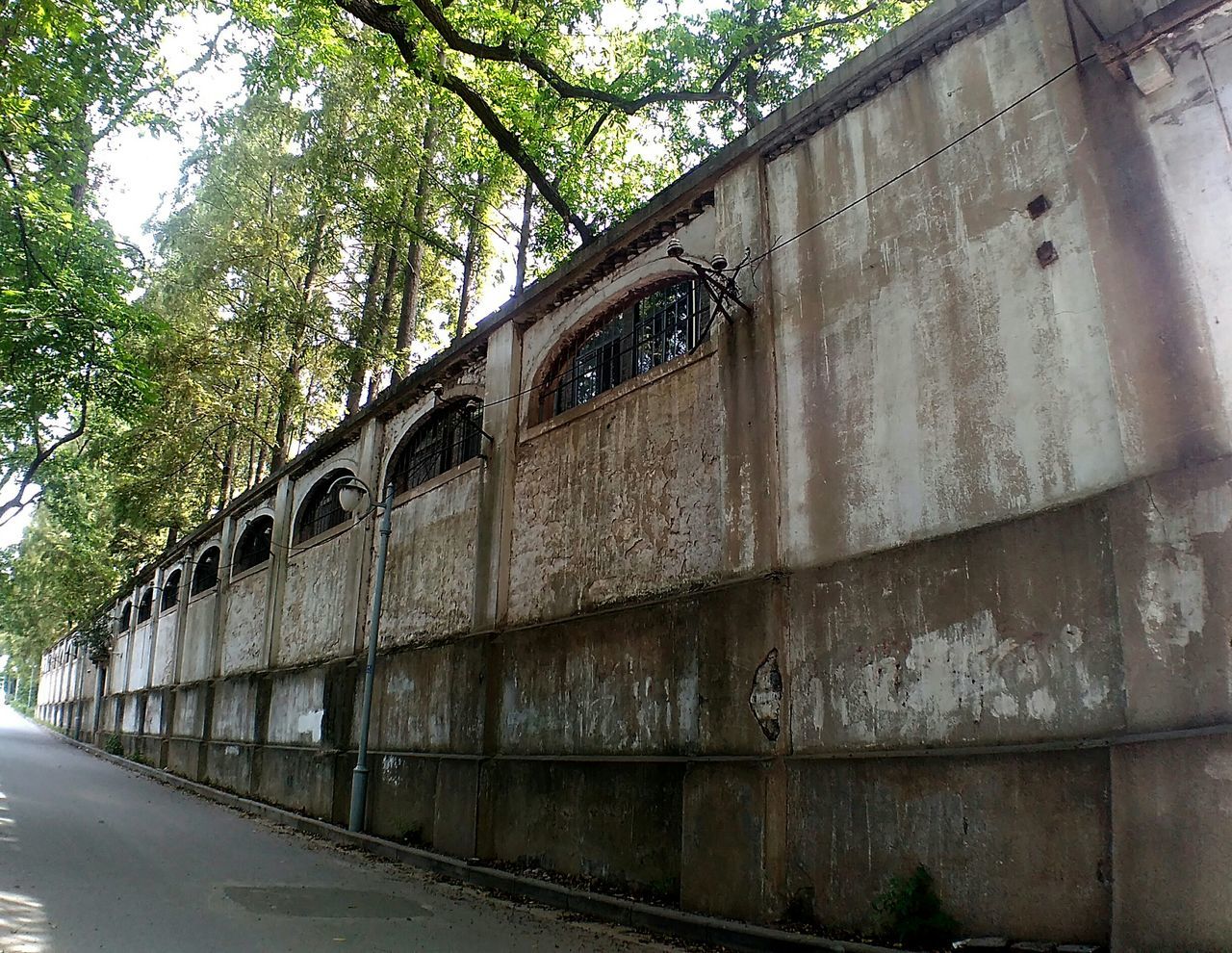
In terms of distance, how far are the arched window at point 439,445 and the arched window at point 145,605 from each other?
64.4ft

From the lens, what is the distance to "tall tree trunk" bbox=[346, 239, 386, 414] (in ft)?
64.2

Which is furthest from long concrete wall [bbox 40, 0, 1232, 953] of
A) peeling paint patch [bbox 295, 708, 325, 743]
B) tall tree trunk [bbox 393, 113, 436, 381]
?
tall tree trunk [bbox 393, 113, 436, 381]

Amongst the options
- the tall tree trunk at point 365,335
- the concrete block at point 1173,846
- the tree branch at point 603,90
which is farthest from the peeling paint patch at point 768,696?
the tall tree trunk at point 365,335

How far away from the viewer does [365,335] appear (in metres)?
20.3

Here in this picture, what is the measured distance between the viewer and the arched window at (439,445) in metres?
11.6

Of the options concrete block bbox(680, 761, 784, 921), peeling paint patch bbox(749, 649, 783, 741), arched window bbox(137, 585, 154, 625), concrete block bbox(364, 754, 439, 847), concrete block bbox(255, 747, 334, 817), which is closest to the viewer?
concrete block bbox(680, 761, 784, 921)

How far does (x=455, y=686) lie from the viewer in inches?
405

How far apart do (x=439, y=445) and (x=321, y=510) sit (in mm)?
4936

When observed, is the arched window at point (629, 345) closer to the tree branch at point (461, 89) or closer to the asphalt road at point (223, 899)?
the tree branch at point (461, 89)

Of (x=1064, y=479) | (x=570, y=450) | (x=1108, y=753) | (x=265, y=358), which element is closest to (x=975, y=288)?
(x=1064, y=479)

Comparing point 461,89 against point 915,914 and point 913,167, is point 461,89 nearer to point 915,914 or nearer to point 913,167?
point 913,167

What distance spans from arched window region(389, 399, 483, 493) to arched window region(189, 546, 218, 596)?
11221mm

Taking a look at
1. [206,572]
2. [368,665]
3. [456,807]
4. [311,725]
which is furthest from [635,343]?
[206,572]

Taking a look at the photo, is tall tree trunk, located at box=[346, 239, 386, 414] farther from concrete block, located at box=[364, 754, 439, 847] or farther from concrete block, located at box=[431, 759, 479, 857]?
concrete block, located at box=[431, 759, 479, 857]
